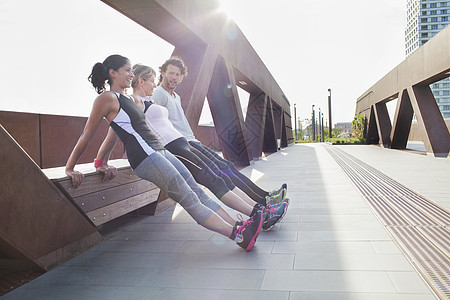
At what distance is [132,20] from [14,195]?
3547 millimetres

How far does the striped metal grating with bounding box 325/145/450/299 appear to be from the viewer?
2320mm

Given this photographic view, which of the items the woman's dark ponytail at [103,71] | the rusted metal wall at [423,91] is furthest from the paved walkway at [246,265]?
the rusted metal wall at [423,91]

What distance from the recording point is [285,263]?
2600 millimetres

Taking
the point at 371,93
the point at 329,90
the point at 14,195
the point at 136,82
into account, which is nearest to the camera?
the point at 14,195

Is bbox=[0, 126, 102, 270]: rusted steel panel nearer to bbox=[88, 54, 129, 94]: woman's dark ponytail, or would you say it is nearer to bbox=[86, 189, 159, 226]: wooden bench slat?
bbox=[86, 189, 159, 226]: wooden bench slat

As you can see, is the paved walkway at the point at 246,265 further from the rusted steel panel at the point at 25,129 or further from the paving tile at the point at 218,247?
the rusted steel panel at the point at 25,129

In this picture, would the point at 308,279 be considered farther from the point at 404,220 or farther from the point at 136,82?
the point at 136,82

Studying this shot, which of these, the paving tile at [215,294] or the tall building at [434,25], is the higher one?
the tall building at [434,25]

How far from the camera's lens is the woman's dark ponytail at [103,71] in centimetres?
300

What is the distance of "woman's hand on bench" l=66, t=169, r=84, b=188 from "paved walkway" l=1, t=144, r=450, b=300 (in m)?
0.63

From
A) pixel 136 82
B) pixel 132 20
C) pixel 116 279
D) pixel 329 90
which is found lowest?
pixel 116 279

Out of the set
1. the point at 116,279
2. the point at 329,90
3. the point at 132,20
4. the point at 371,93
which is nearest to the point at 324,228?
the point at 116,279

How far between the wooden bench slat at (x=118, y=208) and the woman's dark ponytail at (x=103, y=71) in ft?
3.38

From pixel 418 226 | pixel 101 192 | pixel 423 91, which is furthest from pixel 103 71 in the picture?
pixel 423 91
